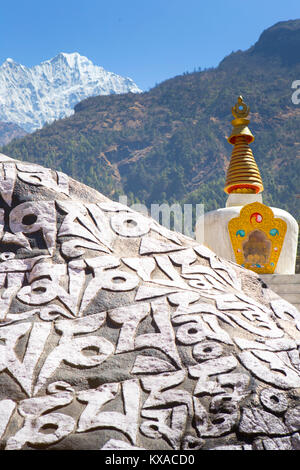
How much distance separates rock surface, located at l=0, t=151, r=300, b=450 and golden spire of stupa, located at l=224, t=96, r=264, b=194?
5653mm

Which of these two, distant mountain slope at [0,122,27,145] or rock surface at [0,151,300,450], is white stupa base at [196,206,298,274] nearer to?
rock surface at [0,151,300,450]

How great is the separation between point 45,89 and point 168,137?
93874mm

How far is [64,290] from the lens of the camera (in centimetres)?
297

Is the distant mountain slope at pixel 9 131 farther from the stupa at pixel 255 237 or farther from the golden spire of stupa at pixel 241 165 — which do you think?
the stupa at pixel 255 237

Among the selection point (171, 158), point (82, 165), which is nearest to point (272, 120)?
point (171, 158)

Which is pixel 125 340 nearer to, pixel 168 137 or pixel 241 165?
pixel 241 165

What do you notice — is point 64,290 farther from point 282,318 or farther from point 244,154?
point 244,154

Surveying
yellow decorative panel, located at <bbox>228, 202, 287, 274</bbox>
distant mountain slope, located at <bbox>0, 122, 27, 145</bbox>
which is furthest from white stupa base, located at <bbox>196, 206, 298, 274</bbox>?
distant mountain slope, located at <bbox>0, 122, 27, 145</bbox>

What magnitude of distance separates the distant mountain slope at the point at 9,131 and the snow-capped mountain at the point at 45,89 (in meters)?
4.87

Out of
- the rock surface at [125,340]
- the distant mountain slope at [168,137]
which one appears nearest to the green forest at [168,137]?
the distant mountain slope at [168,137]

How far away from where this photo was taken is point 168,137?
71062 mm

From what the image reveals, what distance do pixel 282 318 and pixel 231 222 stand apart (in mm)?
4541

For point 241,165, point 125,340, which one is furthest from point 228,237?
point 125,340
